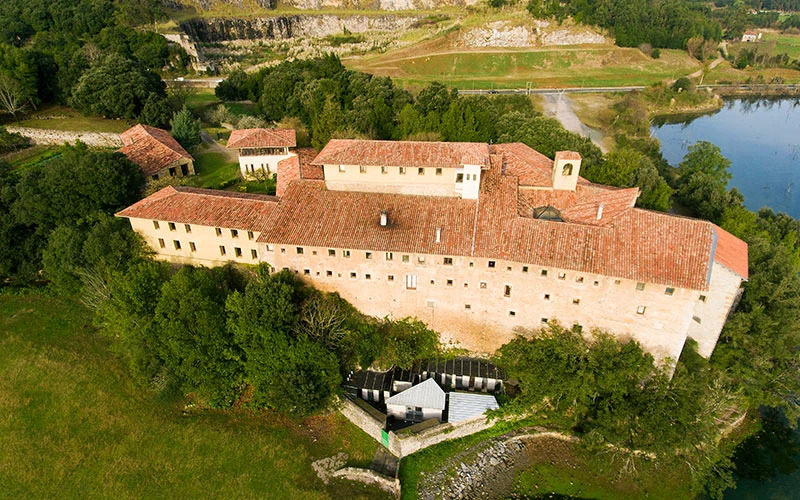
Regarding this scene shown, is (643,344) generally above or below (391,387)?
above

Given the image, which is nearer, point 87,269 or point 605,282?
point 605,282

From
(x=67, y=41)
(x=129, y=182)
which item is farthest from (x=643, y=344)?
(x=67, y=41)

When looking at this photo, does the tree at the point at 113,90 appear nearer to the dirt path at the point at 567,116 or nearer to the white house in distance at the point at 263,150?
the white house in distance at the point at 263,150

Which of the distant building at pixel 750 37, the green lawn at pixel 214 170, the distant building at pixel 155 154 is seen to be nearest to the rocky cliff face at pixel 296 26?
the distant building at pixel 750 37

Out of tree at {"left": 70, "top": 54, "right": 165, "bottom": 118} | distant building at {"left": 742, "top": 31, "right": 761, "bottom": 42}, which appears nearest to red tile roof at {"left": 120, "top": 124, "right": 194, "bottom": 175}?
tree at {"left": 70, "top": 54, "right": 165, "bottom": 118}

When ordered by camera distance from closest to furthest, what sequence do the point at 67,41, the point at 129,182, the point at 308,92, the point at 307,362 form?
the point at 307,362, the point at 129,182, the point at 308,92, the point at 67,41

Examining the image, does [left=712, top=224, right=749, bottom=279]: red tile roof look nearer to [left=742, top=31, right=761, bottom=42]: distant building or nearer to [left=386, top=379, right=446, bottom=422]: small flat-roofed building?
[left=386, top=379, right=446, bottom=422]: small flat-roofed building

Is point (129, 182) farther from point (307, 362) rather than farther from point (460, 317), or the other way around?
point (460, 317)
